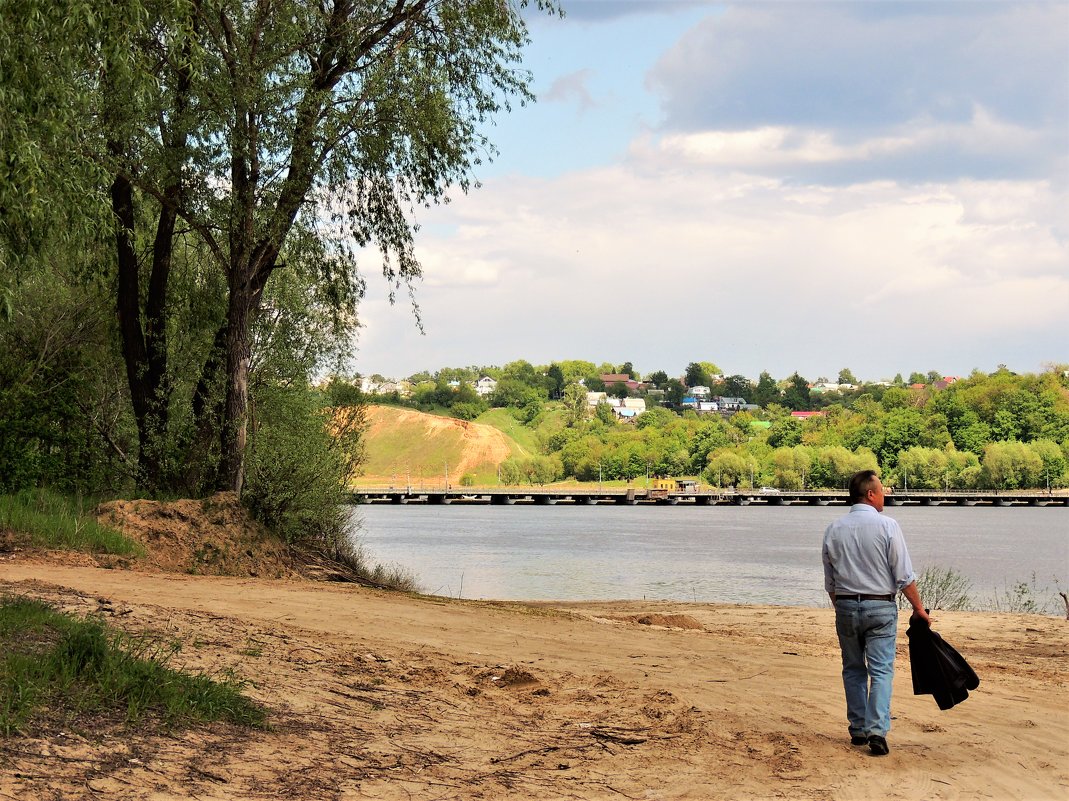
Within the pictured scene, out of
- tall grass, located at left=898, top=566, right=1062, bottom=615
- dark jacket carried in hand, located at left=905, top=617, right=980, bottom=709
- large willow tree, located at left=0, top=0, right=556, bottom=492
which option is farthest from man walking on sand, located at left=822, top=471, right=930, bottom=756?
tall grass, located at left=898, top=566, right=1062, bottom=615

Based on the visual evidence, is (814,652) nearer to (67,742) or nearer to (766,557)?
(67,742)

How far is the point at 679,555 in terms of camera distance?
61.5 m

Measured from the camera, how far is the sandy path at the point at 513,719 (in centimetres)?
679

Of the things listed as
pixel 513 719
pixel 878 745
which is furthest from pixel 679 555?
pixel 878 745

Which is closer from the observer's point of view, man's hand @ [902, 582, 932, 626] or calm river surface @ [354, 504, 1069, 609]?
man's hand @ [902, 582, 932, 626]

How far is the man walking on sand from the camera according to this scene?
7.93 m

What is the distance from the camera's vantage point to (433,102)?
63.1 ft

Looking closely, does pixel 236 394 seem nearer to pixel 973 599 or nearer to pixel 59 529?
pixel 59 529

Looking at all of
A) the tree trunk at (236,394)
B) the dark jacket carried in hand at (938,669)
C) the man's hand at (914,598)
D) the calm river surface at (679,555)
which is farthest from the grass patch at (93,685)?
the calm river surface at (679,555)

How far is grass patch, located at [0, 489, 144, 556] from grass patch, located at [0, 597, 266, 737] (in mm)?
8158

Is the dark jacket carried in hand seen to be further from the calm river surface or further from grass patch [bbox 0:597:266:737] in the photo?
the calm river surface

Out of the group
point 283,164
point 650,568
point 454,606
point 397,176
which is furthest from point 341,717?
point 650,568

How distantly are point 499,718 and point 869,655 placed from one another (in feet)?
9.64

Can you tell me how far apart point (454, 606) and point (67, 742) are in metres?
9.78
